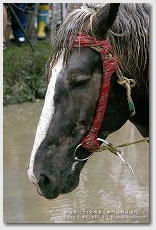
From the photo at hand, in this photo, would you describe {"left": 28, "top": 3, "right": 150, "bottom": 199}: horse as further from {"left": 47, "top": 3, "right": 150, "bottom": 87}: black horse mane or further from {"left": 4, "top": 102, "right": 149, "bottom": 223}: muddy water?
{"left": 4, "top": 102, "right": 149, "bottom": 223}: muddy water

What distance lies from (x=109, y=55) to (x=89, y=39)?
0.28 feet

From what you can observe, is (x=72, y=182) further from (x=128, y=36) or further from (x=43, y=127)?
(x=128, y=36)

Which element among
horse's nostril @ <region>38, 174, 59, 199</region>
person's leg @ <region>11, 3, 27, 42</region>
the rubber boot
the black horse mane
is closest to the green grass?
person's leg @ <region>11, 3, 27, 42</region>

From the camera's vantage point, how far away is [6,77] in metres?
6.97

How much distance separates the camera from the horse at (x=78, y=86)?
175 centimetres

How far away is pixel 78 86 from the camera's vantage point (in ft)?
5.78

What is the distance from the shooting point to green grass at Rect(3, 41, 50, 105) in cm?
692

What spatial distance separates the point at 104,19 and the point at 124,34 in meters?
0.10

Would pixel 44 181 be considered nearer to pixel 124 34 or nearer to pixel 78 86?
pixel 78 86

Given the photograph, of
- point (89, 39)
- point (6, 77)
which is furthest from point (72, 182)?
point (6, 77)

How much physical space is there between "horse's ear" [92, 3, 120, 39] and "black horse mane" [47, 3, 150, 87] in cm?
A: 3

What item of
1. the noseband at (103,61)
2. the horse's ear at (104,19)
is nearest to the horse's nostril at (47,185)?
the noseband at (103,61)

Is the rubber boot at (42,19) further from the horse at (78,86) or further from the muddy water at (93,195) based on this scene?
the horse at (78,86)

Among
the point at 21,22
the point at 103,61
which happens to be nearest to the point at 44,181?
the point at 103,61
